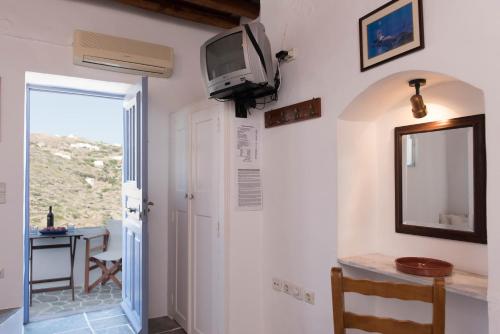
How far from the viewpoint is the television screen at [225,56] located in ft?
7.76

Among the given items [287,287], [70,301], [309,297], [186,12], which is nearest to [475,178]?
[309,297]

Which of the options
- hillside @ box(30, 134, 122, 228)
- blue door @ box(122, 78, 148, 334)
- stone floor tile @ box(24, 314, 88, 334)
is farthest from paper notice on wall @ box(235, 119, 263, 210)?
hillside @ box(30, 134, 122, 228)

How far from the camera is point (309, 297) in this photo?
2.38m

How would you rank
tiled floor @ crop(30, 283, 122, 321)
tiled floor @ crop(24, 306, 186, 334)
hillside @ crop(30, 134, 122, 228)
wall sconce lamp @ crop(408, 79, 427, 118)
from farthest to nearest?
hillside @ crop(30, 134, 122, 228)
tiled floor @ crop(30, 283, 122, 321)
tiled floor @ crop(24, 306, 186, 334)
wall sconce lamp @ crop(408, 79, 427, 118)

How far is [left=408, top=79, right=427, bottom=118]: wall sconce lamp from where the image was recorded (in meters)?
1.87

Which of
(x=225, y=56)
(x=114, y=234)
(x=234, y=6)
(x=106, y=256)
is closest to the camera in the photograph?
(x=225, y=56)

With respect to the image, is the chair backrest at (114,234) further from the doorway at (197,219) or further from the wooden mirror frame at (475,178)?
the wooden mirror frame at (475,178)

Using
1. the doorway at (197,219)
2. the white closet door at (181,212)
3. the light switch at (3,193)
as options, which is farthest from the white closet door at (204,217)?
the light switch at (3,193)

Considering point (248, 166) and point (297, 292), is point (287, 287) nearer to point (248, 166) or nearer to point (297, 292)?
point (297, 292)

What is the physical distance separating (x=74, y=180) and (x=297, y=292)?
357 cm

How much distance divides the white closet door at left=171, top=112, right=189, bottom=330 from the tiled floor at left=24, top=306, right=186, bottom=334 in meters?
0.14

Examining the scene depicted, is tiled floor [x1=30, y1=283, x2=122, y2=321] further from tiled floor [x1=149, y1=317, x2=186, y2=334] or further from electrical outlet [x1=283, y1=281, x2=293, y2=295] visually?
electrical outlet [x1=283, y1=281, x2=293, y2=295]

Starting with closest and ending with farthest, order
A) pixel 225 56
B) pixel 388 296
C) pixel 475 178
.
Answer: pixel 388 296
pixel 475 178
pixel 225 56

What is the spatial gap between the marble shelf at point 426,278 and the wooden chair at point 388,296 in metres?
0.16
